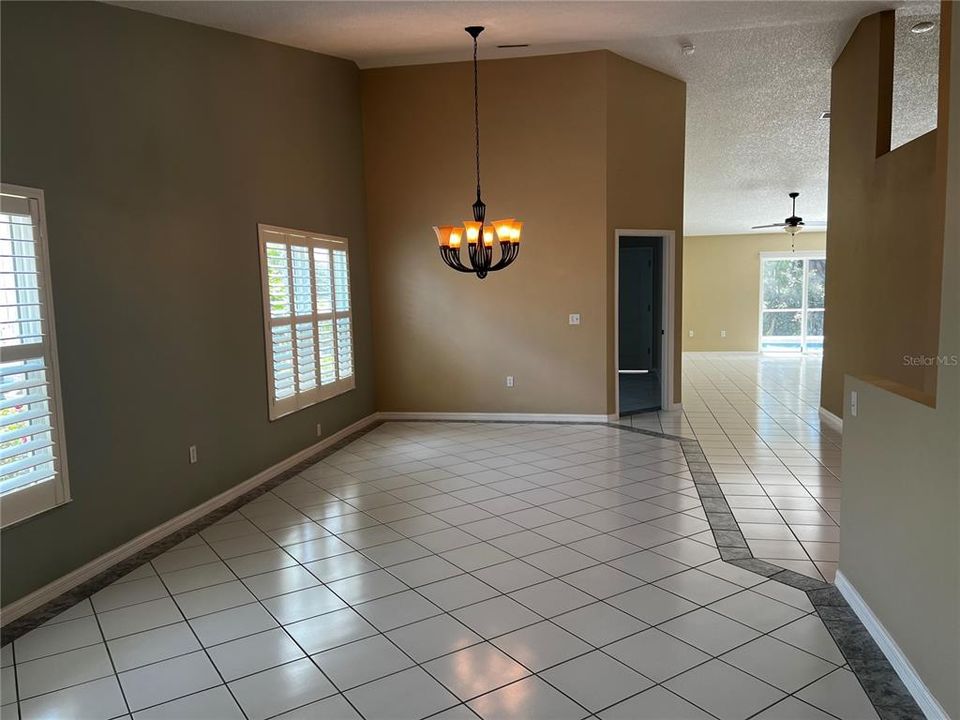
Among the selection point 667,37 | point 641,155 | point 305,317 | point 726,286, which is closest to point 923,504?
point 305,317

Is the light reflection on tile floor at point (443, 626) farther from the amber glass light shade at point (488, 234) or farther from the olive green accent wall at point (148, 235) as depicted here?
the amber glass light shade at point (488, 234)

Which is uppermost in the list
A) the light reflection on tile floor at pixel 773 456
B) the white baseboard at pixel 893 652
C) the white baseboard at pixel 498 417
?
the white baseboard at pixel 498 417

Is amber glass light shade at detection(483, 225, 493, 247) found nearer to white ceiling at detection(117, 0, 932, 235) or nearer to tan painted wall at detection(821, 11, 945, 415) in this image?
white ceiling at detection(117, 0, 932, 235)

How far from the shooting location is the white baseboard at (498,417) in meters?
6.66

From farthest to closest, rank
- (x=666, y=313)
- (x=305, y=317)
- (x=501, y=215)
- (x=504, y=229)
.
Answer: (x=666, y=313), (x=501, y=215), (x=305, y=317), (x=504, y=229)

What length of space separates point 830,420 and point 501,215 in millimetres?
3755

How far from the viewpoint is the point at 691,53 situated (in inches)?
231

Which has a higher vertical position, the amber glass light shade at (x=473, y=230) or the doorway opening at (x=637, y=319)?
the amber glass light shade at (x=473, y=230)

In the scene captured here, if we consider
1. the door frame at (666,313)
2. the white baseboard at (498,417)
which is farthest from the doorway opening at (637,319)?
the white baseboard at (498,417)

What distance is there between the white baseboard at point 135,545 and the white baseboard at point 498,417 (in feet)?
4.75

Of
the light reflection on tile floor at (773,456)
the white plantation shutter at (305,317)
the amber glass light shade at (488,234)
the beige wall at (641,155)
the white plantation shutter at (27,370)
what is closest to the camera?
the white plantation shutter at (27,370)

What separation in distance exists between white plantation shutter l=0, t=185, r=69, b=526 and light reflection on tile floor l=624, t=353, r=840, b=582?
343 centimetres

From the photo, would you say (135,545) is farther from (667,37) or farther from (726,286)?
(726,286)

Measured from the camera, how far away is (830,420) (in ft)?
21.1
